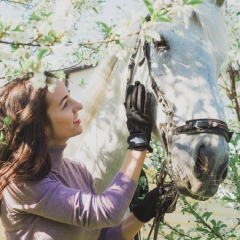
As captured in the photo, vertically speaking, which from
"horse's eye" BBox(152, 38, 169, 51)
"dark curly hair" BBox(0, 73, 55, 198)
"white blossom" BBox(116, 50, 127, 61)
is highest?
"white blossom" BBox(116, 50, 127, 61)

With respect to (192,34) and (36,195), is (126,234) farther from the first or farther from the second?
(192,34)

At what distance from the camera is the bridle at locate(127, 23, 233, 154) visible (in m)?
2.21

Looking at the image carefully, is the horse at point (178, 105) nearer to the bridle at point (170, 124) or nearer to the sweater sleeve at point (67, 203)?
the bridle at point (170, 124)

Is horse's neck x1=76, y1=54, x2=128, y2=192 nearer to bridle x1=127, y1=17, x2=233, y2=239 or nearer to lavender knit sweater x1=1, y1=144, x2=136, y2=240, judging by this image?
bridle x1=127, y1=17, x2=233, y2=239

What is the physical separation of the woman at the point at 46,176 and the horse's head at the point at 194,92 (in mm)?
198

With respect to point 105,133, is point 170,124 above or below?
above

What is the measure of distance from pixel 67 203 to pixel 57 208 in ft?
0.16

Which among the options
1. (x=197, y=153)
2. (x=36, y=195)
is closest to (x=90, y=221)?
(x=36, y=195)

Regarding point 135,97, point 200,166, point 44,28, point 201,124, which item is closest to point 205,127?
point 201,124

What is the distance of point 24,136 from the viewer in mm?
2113

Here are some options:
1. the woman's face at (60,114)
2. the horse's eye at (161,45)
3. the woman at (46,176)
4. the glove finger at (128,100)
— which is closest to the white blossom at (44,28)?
the woman at (46,176)

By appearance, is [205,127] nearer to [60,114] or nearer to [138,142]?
[138,142]

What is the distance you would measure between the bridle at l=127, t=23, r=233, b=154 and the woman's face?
0.47 metres

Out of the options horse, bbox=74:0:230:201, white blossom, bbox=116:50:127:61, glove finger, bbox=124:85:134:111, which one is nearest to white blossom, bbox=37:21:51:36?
white blossom, bbox=116:50:127:61
